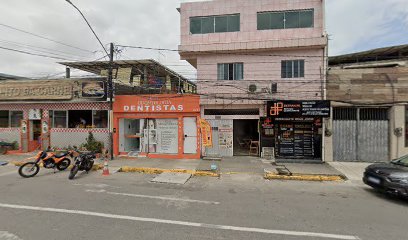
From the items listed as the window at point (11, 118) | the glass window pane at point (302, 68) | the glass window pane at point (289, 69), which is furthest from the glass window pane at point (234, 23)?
the window at point (11, 118)

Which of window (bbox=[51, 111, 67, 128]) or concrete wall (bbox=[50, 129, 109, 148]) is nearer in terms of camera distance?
concrete wall (bbox=[50, 129, 109, 148])

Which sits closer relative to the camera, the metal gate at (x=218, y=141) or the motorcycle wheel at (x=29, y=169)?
the motorcycle wheel at (x=29, y=169)

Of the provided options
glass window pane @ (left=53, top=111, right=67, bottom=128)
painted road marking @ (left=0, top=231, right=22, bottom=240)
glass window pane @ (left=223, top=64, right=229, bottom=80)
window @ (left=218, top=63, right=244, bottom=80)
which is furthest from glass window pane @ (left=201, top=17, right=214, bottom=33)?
painted road marking @ (left=0, top=231, right=22, bottom=240)

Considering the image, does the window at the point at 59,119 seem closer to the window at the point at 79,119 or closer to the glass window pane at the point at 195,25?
the window at the point at 79,119

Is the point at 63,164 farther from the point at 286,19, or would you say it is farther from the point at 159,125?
the point at 286,19

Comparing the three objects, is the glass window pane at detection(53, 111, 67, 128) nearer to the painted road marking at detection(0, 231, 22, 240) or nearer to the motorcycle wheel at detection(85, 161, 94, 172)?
the motorcycle wheel at detection(85, 161, 94, 172)

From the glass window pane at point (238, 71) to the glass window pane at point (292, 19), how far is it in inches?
129

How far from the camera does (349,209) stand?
6.16 metres

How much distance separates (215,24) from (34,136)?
13.8 metres

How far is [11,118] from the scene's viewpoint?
1582 cm

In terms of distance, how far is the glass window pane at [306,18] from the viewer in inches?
504

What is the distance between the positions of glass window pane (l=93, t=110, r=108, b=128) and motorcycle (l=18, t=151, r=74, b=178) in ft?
13.2

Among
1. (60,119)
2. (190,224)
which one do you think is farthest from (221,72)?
(60,119)

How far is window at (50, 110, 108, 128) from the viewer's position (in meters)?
14.5
